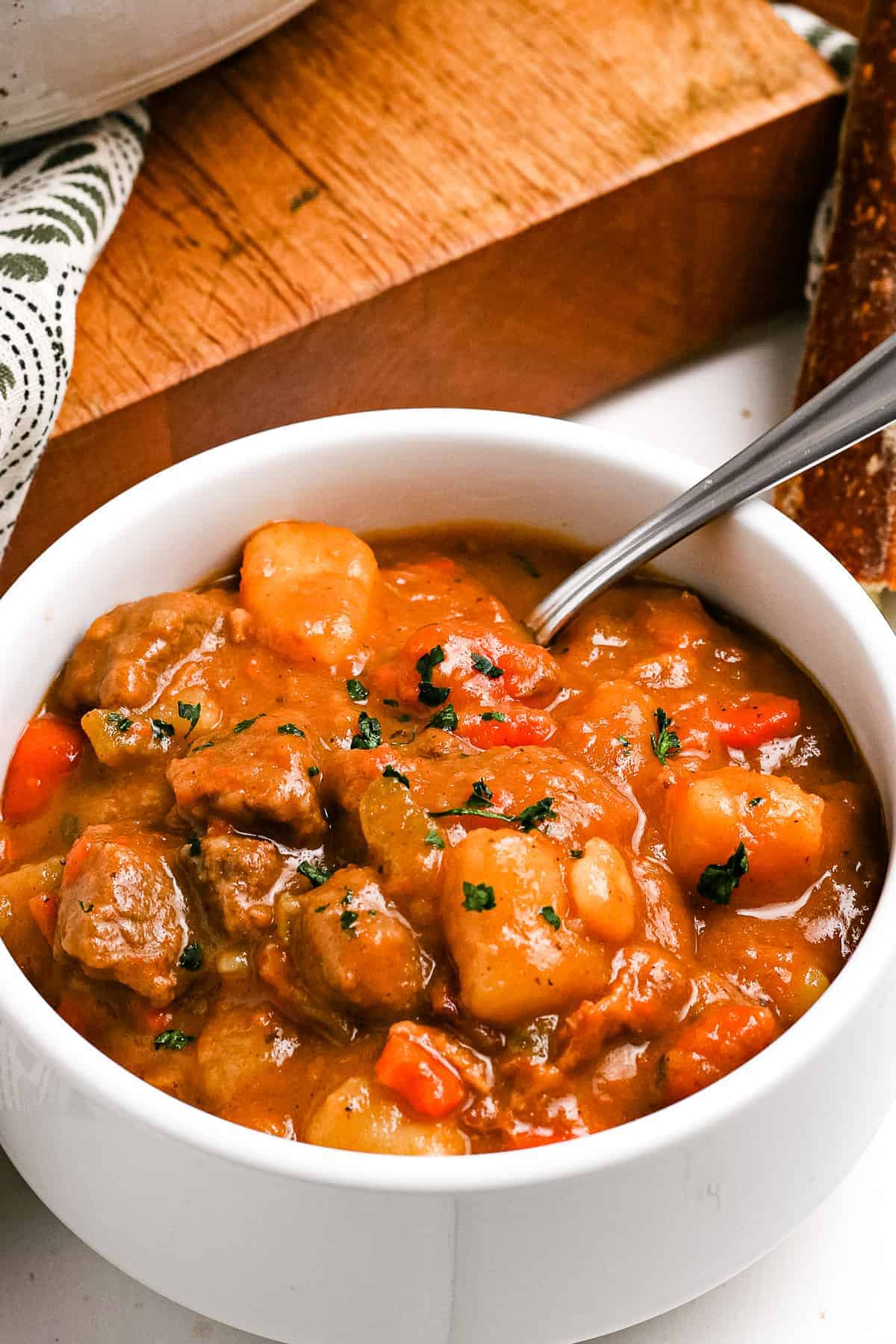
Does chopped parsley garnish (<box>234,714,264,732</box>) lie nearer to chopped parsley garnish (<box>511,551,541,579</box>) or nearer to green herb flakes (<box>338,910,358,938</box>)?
green herb flakes (<box>338,910,358,938</box>)

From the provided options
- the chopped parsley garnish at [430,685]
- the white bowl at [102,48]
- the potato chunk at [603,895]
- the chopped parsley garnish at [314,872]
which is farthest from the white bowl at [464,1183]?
the white bowl at [102,48]

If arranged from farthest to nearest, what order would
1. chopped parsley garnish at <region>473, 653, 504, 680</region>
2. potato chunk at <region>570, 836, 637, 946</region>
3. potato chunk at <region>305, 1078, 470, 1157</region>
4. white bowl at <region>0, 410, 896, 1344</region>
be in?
chopped parsley garnish at <region>473, 653, 504, 680</region> < potato chunk at <region>570, 836, 637, 946</region> < potato chunk at <region>305, 1078, 470, 1157</region> < white bowl at <region>0, 410, 896, 1344</region>

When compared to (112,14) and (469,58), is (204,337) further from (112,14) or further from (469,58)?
(469,58)

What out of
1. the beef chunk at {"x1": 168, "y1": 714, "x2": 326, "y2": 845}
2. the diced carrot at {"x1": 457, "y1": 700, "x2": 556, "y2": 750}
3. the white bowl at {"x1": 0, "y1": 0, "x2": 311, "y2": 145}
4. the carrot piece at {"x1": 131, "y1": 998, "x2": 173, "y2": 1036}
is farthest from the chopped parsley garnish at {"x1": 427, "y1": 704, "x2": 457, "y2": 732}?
the white bowl at {"x1": 0, "y1": 0, "x2": 311, "y2": 145}

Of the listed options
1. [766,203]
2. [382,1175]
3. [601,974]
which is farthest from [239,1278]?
[766,203]

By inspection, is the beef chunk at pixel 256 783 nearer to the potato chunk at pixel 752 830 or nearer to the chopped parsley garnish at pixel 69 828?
the chopped parsley garnish at pixel 69 828

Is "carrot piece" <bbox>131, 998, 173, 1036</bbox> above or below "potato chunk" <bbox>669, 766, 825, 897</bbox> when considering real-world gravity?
above
